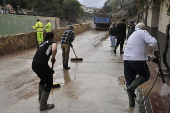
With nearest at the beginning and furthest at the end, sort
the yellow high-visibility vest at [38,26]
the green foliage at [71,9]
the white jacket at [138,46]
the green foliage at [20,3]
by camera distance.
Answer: the white jacket at [138,46], the yellow high-visibility vest at [38,26], the green foliage at [20,3], the green foliage at [71,9]

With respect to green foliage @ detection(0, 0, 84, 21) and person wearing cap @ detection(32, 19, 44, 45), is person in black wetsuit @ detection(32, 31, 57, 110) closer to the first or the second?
person wearing cap @ detection(32, 19, 44, 45)

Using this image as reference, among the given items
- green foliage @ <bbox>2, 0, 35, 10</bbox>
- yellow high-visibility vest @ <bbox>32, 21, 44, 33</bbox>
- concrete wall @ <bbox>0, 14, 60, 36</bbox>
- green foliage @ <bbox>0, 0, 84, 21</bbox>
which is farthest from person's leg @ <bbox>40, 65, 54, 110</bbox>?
green foliage @ <bbox>0, 0, 84, 21</bbox>

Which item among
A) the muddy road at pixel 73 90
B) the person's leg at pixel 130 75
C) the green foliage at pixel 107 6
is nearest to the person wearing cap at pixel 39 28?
the muddy road at pixel 73 90

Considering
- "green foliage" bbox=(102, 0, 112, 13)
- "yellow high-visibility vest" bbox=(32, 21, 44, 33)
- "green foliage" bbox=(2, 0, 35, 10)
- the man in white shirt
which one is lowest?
the man in white shirt

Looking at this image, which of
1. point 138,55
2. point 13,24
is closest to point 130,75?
point 138,55

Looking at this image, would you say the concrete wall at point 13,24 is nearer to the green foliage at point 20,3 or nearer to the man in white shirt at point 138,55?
the man in white shirt at point 138,55

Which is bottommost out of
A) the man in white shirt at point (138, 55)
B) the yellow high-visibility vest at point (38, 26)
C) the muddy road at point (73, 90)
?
the muddy road at point (73, 90)

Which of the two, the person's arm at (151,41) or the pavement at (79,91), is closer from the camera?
the person's arm at (151,41)

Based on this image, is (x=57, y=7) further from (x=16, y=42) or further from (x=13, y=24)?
(x=16, y=42)

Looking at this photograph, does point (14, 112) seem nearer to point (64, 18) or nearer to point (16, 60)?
point (16, 60)

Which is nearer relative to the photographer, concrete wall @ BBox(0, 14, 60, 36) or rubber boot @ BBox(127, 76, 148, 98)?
rubber boot @ BBox(127, 76, 148, 98)

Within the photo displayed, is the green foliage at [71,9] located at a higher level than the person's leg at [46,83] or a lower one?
higher

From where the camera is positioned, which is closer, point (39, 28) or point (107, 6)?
point (39, 28)

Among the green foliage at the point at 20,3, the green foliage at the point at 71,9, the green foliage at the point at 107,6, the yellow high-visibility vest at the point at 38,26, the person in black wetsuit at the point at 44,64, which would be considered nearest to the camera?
the person in black wetsuit at the point at 44,64
